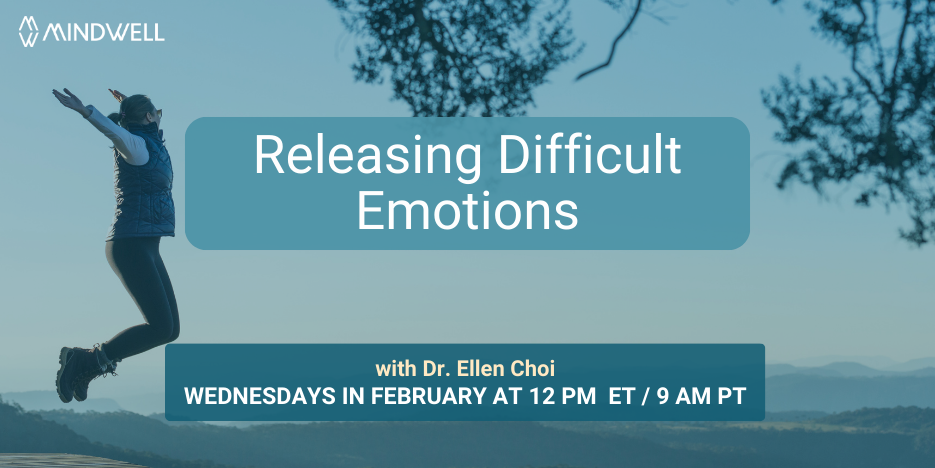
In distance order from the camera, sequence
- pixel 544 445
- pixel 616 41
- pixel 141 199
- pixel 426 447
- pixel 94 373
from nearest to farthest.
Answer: pixel 141 199, pixel 94 373, pixel 616 41, pixel 426 447, pixel 544 445

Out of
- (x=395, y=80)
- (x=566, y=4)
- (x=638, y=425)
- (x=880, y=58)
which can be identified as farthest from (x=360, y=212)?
(x=638, y=425)

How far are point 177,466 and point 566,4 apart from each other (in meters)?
62.4

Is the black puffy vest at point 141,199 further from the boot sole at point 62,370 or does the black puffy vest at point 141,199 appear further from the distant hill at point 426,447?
the distant hill at point 426,447

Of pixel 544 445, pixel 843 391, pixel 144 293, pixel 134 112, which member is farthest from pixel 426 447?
pixel 843 391

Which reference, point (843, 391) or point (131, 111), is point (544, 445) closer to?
point (131, 111)

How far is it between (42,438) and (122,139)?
60.1 meters

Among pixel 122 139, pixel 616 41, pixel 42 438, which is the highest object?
pixel 616 41

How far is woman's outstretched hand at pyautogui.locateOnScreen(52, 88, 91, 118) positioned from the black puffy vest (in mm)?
318

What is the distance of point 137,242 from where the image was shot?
11.5 ft

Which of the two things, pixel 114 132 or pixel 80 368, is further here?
pixel 80 368

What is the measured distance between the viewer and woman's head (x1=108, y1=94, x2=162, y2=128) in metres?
3.62

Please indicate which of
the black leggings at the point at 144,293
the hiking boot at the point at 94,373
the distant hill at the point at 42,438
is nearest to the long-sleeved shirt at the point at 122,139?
the black leggings at the point at 144,293

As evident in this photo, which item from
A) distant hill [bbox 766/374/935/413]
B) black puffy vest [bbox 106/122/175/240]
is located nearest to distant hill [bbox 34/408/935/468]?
distant hill [bbox 766/374/935/413]

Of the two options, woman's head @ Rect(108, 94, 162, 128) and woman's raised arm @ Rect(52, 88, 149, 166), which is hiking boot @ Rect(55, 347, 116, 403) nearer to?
woman's raised arm @ Rect(52, 88, 149, 166)
